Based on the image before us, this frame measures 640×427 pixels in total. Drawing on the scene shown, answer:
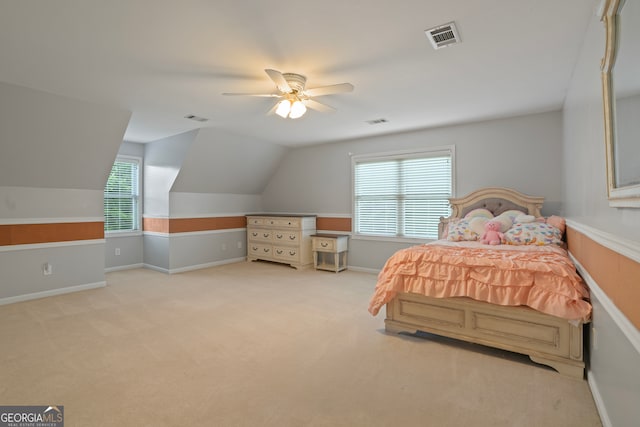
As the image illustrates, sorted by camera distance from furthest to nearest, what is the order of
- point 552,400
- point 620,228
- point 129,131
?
point 129,131, point 552,400, point 620,228

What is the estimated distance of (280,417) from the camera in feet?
5.90

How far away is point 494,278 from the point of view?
2.49m

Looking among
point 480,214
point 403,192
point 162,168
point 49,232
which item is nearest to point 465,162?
point 480,214

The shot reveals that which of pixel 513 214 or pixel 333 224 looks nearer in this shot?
pixel 513 214

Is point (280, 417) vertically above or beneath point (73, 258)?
beneath

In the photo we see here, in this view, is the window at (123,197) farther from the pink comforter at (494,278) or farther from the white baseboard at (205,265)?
the pink comforter at (494,278)

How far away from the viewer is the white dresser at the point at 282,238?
595 centimetres

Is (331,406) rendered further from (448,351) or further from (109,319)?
(109,319)

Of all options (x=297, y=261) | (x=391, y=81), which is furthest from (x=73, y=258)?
(x=391, y=81)

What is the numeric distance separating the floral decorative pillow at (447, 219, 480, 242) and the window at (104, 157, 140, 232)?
5.72 m

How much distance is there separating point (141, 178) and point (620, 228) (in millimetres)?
6886

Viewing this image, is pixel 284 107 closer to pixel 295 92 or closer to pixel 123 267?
pixel 295 92

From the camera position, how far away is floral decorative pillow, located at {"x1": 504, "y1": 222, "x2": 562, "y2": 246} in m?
3.36

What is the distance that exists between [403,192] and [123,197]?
17.3 feet
